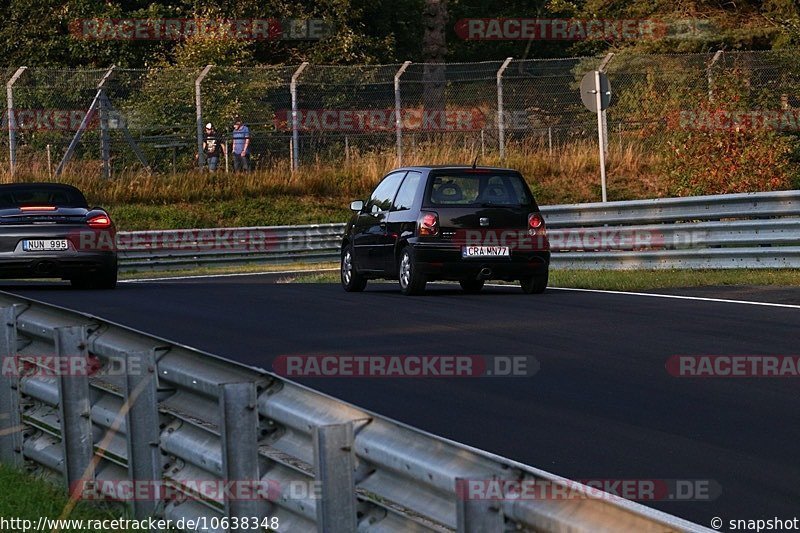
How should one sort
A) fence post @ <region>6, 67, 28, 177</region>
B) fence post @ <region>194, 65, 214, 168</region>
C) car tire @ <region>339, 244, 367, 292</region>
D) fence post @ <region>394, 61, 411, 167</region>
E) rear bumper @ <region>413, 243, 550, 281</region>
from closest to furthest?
1. rear bumper @ <region>413, 243, 550, 281</region>
2. car tire @ <region>339, 244, 367, 292</region>
3. fence post @ <region>6, 67, 28, 177</region>
4. fence post @ <region>194, 65, 214, 168</region>
5. fence post @ <region>394, 61, 411, 167</region>

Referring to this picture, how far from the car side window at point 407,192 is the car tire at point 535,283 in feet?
5.25

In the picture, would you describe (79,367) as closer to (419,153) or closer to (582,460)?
(582,460)

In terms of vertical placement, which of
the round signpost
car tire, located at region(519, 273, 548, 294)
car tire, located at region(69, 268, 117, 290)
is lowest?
car tire, located at region(69, 268, 117, 290)

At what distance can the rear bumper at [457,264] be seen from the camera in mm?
16953

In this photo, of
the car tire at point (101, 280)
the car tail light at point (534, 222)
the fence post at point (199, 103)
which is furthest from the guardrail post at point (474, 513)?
the fence post at point (199, 103)

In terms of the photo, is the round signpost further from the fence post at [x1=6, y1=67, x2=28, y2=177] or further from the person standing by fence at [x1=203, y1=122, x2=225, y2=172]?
the fence post at [x1=6, y1=67, x2=28, y2=177]

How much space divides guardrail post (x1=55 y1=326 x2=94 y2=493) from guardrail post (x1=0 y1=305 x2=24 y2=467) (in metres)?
0.87

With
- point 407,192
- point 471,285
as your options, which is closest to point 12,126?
point 471,285

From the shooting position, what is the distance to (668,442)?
7.49 meters

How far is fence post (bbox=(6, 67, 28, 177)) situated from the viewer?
31.8 m

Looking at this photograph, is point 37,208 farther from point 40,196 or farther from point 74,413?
point 74,413

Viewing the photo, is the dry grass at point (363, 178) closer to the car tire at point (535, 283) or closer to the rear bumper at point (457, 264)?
the car tire at point (535, 283)

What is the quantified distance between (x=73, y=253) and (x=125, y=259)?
11366mm

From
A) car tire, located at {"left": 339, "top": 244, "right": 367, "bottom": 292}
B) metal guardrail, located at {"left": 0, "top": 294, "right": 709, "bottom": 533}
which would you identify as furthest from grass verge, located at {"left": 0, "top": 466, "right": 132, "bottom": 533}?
car tire, located at {"left": 339, "top": 244, "right": 367, "bottom": 292}
